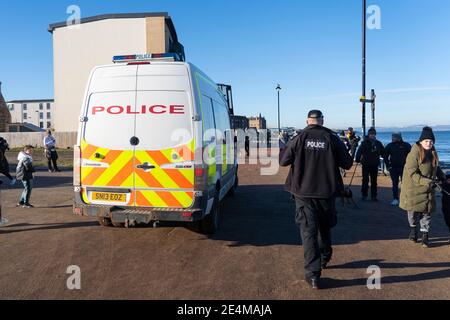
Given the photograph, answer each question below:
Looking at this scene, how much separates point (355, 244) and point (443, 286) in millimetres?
1784

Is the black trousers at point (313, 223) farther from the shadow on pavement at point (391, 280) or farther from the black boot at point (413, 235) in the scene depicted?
the black boot at point (413, 235)

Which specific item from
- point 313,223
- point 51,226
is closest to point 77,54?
point 51,226

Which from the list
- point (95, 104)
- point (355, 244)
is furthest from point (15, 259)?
point (355, 244)

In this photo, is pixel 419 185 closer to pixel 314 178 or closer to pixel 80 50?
pixel 314 178

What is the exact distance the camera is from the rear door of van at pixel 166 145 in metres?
5.50

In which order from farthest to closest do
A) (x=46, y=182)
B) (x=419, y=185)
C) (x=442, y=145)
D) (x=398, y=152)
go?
(x=442, y=145) → (x=46, y=182) → (x=398, y=152) → (x=419, y=185)

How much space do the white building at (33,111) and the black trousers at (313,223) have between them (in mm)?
114206

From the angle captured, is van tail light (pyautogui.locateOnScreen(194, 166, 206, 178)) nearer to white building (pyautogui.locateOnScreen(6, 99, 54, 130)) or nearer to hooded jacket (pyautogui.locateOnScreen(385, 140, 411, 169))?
hooded jacket (pyautogui.locateOnScreen(385, 140, 411, 169))

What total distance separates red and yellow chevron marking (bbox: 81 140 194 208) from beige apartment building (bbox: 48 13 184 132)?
1249 inches

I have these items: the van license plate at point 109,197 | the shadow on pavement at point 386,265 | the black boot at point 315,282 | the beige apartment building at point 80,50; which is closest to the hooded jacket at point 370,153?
the shadow on pavement at point 386,265

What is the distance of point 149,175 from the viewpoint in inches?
219

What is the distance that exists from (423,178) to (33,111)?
11760 centimetres

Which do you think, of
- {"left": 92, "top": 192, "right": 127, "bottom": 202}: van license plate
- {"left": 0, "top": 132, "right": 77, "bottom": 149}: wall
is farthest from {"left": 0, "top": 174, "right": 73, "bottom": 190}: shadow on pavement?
{"left": 0, "top": 132, "right": 77, "bottom": 149}: wall
